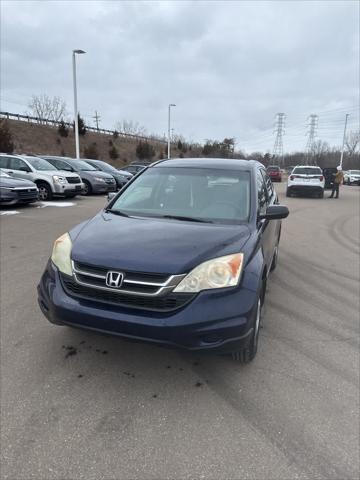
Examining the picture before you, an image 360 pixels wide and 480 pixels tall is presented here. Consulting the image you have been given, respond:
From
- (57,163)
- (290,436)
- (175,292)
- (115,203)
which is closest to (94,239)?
(175,292)

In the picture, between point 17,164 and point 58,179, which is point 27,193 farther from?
point 17,164

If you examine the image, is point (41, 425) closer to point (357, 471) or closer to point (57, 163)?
point (357, 471)

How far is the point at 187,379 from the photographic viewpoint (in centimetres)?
294

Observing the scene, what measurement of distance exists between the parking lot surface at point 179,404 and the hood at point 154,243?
598 millimetres

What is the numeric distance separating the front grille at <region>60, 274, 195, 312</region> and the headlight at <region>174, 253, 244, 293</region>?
0.20 feet

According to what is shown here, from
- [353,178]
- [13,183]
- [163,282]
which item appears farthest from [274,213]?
[353,178]

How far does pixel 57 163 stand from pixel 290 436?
16.4 meters

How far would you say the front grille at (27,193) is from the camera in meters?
11.3

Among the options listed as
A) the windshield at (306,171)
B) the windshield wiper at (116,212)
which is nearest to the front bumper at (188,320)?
the windshield wiper at (116,212)

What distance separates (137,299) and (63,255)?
2.66 feet

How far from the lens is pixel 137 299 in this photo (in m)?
2.56

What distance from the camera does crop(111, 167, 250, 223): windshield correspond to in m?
3.60

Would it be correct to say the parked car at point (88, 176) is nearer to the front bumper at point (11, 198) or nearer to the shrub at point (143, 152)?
the front bumper at point (11, 198)

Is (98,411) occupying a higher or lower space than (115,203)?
lower
